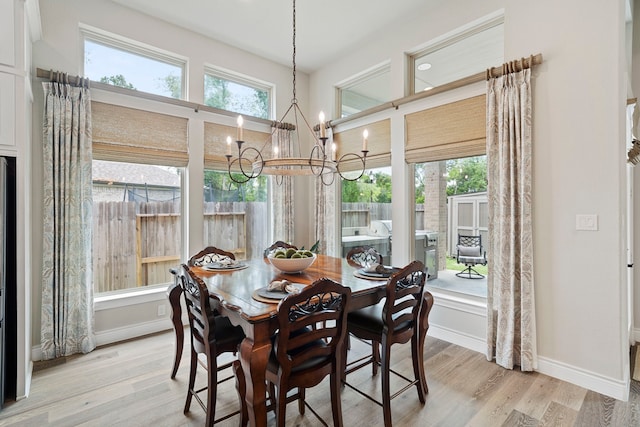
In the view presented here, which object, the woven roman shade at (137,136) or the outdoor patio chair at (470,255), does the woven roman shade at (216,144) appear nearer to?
the woven roman shade at (137,136)

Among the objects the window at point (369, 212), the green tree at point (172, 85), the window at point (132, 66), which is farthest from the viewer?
the window at point (369, 212)

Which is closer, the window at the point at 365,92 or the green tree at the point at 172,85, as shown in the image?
the green tree at the point at 172,85

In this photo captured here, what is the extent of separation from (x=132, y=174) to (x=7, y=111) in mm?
1324

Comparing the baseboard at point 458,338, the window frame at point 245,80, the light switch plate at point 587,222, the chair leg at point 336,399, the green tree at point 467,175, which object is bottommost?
the baseboard at point 458,338

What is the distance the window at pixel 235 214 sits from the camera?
13.0ft

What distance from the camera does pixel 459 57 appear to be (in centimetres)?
328

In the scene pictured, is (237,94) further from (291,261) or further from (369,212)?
(291,261)

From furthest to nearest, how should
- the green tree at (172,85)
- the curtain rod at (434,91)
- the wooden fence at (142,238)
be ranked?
the green tree at (172,85) < the wooden fence at (142,238) < the curtain rod at (434,91)

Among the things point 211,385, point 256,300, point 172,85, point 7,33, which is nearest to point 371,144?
point 172,85

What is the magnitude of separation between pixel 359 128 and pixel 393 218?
1264 millimetres

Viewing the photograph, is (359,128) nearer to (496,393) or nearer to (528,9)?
(528,9)

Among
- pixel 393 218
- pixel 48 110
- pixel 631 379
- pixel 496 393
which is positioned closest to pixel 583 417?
pixel 496 393

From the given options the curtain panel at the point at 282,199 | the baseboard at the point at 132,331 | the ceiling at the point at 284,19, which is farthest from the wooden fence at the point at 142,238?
the ceiling at the point at 284,19

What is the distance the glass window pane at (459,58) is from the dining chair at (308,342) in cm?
273
